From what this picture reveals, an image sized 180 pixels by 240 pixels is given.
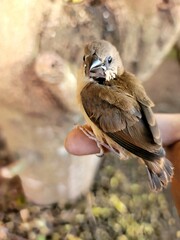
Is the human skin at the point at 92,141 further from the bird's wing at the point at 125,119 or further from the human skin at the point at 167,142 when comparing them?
the bird's wing at the point at 125,119

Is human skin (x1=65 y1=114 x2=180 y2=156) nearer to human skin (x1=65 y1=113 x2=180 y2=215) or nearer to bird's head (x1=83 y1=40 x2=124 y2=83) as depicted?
human skin (x1=65 y1=113 x2=180 y2=215)

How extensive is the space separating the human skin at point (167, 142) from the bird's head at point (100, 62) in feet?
0.49

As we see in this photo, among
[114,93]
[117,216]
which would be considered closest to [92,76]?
[114,93]

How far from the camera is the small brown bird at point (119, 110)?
0.90 m

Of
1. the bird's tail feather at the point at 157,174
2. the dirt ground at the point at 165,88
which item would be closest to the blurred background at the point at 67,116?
the dirt ground at the point at 165,88

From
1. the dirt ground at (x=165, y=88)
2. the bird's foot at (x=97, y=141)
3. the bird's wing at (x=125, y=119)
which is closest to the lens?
the bird's wing at (x=125, y=119)

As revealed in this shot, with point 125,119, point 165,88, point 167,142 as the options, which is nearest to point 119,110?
point 125,119

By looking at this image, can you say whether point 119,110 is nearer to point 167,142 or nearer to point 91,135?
point 91,135

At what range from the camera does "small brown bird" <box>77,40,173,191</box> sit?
0.90m

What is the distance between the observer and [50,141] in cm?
129

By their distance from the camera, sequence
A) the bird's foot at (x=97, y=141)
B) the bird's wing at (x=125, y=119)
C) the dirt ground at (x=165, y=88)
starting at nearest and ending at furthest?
1. the bird's wing at (x=125, y=119)
2. the bird's foot at (x=97, y=141)
3. the dirt ground at (x=165, y=88)

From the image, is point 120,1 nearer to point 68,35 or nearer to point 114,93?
point 68,35

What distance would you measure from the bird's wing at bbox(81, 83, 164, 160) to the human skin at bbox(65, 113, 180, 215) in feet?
0.42

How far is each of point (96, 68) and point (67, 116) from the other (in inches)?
11.4
